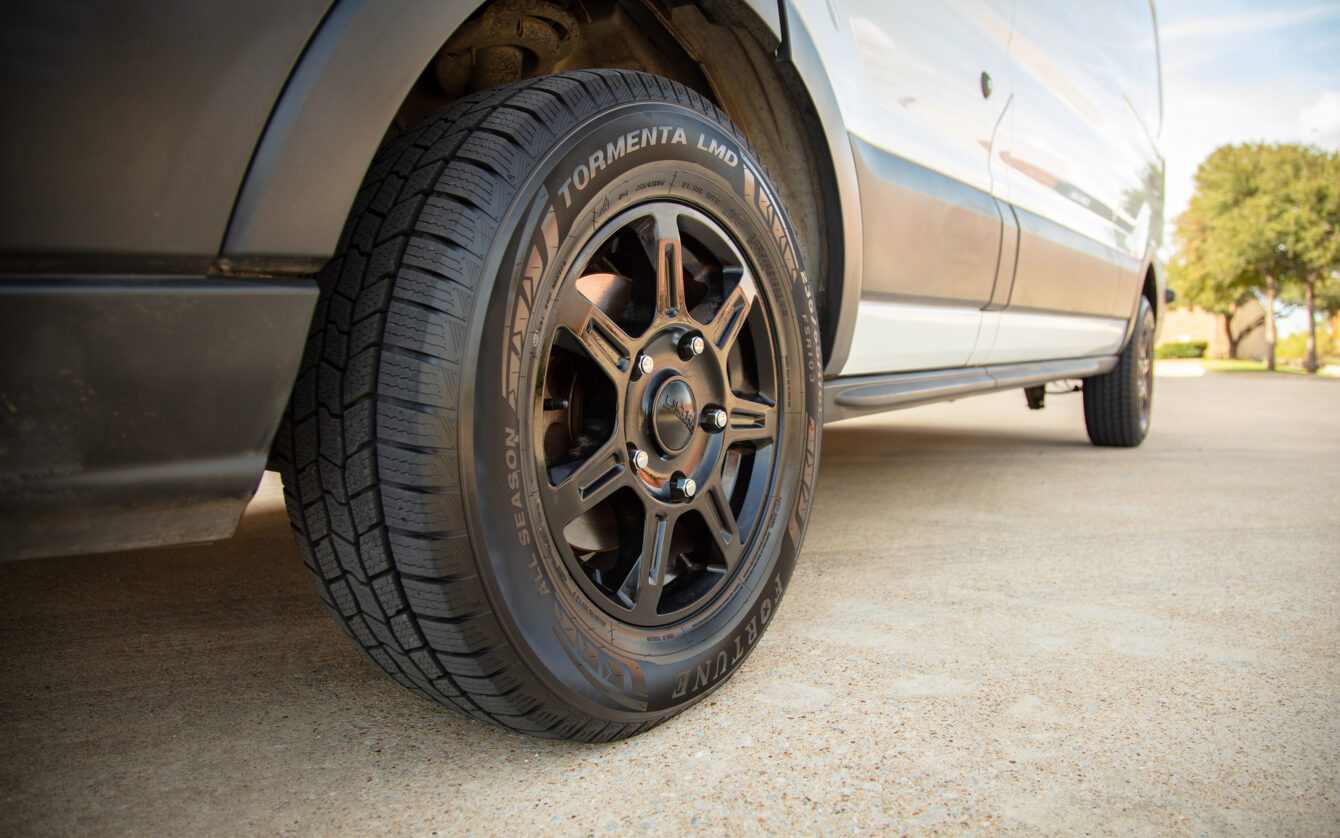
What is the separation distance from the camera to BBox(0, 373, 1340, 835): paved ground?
1028mm

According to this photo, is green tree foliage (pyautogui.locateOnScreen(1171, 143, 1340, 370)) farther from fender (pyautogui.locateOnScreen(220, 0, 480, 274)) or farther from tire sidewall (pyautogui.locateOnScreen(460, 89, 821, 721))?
fender (pyautogui.locateOnScreen(220, 0, 480, 274))

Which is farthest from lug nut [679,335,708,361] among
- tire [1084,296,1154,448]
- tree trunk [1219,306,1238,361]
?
tree trunk [1219,306,1238,361]

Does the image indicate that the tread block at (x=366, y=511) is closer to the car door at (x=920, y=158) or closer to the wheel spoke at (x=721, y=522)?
the wheel spoke at (x=721, y=522)

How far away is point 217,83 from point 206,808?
0.82m

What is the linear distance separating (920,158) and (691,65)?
63cm

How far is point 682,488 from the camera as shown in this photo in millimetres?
1316

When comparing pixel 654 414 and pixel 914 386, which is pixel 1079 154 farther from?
pixel 654 414

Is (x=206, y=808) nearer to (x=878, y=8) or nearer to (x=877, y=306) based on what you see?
(x=877, y=306)

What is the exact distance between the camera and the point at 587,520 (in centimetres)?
135

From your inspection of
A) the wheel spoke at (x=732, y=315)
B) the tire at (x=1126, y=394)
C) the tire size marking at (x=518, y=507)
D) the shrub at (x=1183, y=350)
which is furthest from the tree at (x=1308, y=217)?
the tire size marking at (x=518, y=507)

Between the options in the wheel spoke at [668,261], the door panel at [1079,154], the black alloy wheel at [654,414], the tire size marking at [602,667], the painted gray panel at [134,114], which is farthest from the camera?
the door panel at [1079,154]

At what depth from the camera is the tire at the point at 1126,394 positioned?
445 cm

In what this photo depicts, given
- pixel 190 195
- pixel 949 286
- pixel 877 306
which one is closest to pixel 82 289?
pixel 190 195

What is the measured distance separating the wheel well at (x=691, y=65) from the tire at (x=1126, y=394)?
3.20m
